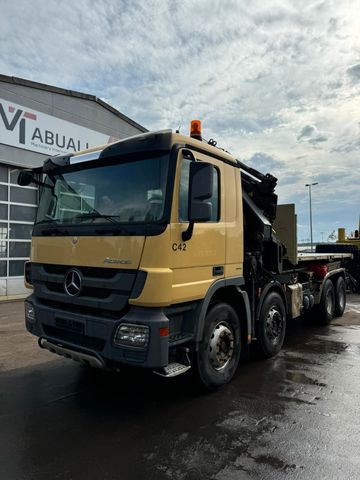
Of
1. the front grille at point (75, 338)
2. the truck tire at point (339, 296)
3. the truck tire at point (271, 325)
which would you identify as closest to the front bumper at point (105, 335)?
the front grille at point (75, 338)

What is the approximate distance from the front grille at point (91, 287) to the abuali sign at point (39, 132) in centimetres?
871

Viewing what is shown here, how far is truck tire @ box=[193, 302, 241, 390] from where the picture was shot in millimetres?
4094

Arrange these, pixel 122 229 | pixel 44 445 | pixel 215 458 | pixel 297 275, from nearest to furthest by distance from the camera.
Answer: pixel 215 458, pixel 44 445, pixel 122 229, pixel 297 275

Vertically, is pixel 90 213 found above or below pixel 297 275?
above

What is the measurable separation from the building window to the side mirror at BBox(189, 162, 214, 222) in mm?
9333

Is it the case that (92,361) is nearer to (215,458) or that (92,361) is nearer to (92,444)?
(92,444)

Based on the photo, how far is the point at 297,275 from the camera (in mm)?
7016

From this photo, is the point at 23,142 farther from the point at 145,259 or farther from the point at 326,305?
the point at 145,259

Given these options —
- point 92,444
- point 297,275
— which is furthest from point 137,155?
point 297,275

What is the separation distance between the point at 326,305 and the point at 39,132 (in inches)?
392

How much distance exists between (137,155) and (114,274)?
1.19m

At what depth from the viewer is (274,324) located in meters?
5.68

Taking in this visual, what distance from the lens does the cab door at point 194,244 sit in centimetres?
361

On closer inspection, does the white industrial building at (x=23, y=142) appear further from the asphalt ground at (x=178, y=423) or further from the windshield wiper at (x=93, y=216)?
the windshield wiper at (x=93, y=216)
